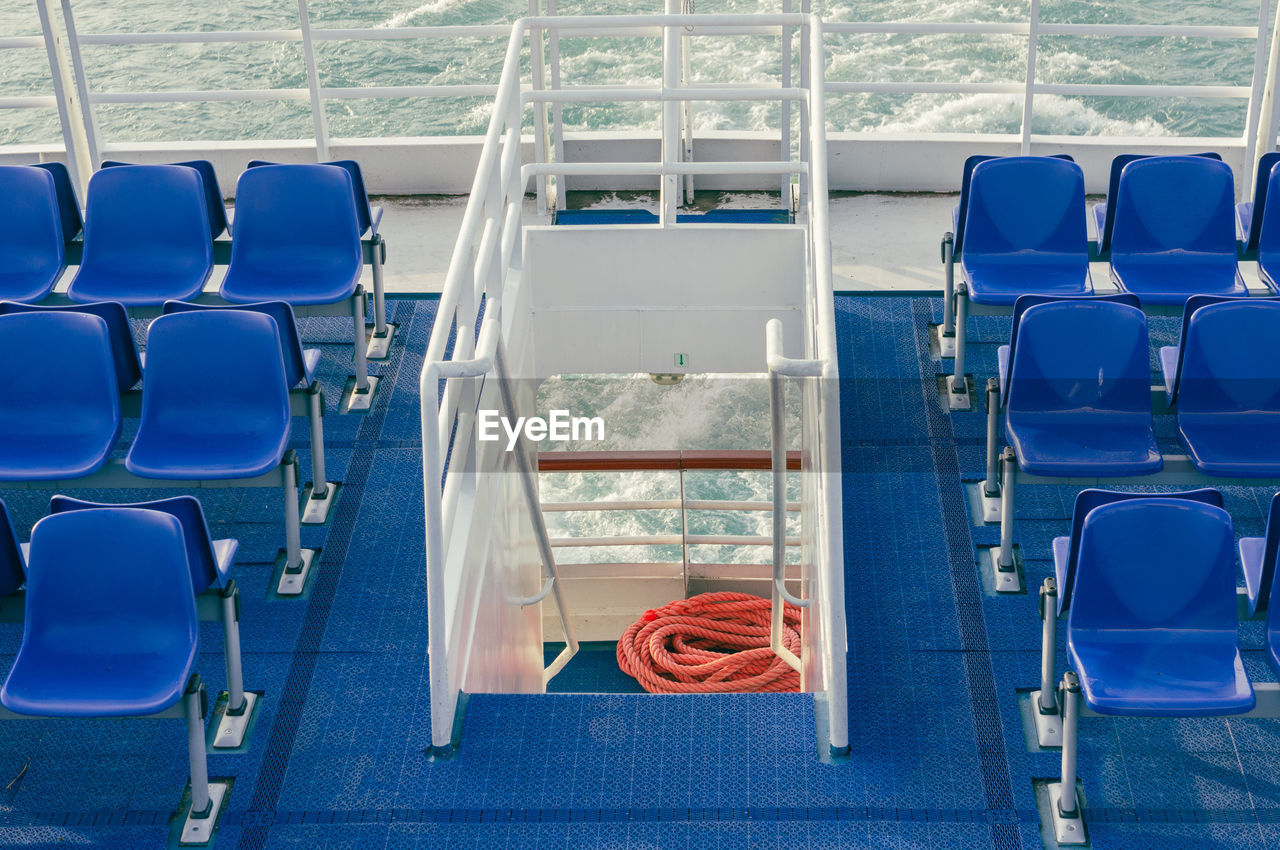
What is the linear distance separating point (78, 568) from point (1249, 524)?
3222mm

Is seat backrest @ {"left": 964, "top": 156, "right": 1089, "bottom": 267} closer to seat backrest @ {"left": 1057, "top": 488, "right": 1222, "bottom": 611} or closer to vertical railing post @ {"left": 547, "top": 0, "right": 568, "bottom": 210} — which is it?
seat backrest @ {"left": 1057, "top": 488, "right": 1222, "bottom": 611}

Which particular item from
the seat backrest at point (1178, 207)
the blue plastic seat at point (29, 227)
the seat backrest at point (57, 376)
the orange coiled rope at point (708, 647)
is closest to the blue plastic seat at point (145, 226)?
the blue plastic seat at point (29, 227)

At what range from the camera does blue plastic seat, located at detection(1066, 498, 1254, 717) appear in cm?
300

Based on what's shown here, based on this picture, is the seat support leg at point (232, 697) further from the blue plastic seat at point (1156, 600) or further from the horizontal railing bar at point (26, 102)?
the horizontal railing bar at point (26, 102)

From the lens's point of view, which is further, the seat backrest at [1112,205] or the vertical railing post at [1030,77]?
the vertical railing post at [1030,77]

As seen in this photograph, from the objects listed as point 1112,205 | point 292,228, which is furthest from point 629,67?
point 1112,205

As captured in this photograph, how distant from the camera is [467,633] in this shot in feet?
11.7

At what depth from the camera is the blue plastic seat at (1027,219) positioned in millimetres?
4480

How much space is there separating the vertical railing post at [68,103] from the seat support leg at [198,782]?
3.40 metres

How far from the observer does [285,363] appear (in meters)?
3.88

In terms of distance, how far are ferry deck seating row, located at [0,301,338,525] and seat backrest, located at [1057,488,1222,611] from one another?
208cm

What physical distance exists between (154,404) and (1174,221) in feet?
11.0

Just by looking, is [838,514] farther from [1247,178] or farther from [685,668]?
[1247,178]

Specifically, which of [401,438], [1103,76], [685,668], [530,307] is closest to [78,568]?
[401,438]
